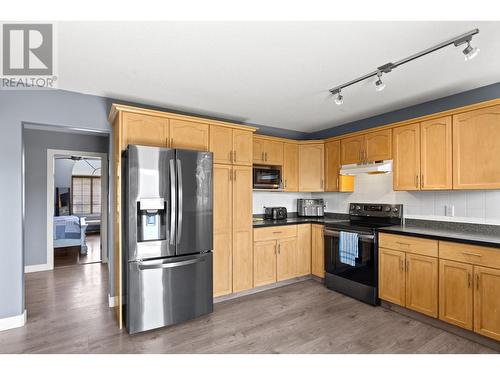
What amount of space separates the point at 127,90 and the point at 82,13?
1.38 meters

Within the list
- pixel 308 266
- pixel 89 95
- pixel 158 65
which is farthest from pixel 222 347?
pixel 89 95

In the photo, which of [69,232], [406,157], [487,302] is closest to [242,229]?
[406,157]

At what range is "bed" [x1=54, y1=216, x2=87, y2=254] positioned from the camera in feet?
19.0

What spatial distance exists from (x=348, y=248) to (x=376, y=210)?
32.7 inches

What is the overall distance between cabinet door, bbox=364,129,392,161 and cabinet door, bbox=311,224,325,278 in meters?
1.25

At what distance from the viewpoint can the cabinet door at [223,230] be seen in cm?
329

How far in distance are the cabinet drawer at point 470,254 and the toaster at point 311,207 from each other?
2.16 m

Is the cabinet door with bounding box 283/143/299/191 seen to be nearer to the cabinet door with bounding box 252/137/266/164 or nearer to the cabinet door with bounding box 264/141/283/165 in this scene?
the cabinet door with bounding box 264/141/283/165

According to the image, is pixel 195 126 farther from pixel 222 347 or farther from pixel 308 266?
pixel 308 266

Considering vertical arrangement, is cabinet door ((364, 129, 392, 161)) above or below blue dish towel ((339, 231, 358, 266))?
above

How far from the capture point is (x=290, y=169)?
14.4 ft

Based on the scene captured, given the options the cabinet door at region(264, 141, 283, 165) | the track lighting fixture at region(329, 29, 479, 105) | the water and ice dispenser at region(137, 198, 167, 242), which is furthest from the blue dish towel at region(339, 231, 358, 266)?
the water and ice dispenser at region(137, 198, 167, 242)

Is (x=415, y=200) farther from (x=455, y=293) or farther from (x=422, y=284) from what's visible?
(x=455, y=293)

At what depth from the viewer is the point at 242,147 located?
354 centimetres
